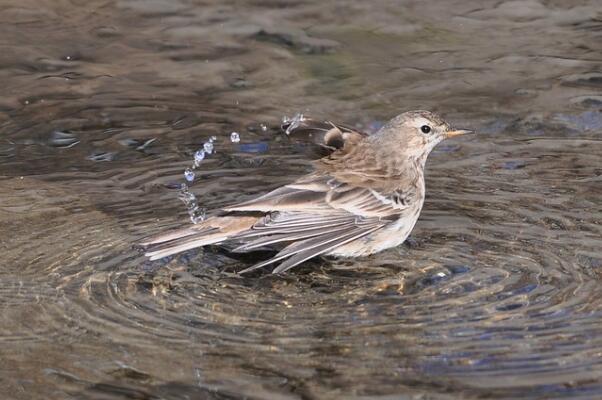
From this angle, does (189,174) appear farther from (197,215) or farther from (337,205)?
(337,205)

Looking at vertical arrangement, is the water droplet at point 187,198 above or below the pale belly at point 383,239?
above

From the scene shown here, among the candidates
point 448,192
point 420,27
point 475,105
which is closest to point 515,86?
point 475,105

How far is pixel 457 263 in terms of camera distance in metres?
7.82

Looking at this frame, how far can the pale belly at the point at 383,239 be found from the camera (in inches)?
332

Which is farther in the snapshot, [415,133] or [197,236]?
[415,133]

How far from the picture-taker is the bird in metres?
7.84

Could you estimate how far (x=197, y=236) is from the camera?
7777mm

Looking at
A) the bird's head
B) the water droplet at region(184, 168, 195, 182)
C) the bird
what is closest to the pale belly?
the bird

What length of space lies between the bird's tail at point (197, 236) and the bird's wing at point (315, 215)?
92 mm

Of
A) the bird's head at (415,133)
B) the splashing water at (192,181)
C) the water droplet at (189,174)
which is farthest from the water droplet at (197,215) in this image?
the bird's head at (415,133)

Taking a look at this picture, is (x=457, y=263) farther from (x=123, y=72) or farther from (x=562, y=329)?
(x=123, y=72)

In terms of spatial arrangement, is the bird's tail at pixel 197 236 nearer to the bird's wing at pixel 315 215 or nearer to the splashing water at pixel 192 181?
the bird's wing at pixel 315 215

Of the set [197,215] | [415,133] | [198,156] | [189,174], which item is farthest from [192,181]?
[415,133]

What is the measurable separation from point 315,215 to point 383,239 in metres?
0.59
